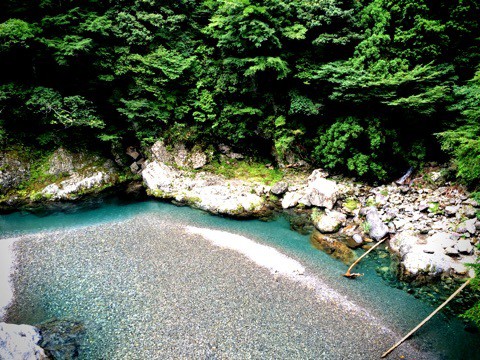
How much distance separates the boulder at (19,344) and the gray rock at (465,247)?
15.8 metres

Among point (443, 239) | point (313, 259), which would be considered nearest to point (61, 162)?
point (313, 259)

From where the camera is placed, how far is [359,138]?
46.6 ft

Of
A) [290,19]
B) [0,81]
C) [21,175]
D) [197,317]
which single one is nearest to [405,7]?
[290,19]

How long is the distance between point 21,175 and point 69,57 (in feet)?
26.8

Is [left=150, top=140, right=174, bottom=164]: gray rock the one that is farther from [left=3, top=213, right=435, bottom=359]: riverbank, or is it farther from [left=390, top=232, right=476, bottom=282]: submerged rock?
[left=390, top=232, right=476, bottom=282]: submerged rock

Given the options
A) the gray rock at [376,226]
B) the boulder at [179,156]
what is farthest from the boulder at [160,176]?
the gray rock at [376,226]

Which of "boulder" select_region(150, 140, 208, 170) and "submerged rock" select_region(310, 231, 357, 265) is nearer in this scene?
"submerged rock" select_region(310, 231, 357, 265)

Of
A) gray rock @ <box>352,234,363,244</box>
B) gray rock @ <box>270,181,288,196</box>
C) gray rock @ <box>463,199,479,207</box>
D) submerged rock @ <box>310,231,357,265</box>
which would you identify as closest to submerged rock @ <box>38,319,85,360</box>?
submerged rock @ <box>310,231,357,265</box>

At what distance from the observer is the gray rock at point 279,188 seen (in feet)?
52.1

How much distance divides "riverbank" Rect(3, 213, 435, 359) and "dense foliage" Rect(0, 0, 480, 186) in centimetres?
815

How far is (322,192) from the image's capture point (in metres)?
14.7

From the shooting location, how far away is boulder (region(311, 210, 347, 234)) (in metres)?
13.3

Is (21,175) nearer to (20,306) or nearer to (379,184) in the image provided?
(20,306)

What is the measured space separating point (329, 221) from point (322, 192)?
6.52 feet
